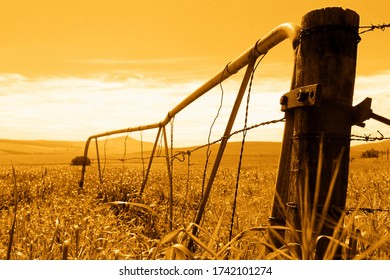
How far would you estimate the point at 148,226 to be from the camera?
460 centimetres

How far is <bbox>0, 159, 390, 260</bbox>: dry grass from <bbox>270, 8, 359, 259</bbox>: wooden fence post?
15 cm

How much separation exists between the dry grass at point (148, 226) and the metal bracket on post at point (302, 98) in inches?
18.6

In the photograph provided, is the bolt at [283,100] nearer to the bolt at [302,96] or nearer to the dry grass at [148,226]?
the bolt at [302,96]

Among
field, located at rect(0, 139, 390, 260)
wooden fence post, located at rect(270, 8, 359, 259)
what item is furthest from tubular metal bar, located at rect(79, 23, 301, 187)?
field, located at rect(0, 139, 390, 260)

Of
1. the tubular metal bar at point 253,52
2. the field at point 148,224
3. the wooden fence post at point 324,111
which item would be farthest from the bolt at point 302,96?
the field at point 148,224

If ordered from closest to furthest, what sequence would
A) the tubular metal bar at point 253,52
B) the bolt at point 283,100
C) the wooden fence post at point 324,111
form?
1. the wooden fence post at point 324,111
2. the bolt at point 283,100
3. the tubular metal bar at point 253,52

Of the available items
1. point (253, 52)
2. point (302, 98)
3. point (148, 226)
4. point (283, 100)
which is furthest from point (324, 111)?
point (148, 226)

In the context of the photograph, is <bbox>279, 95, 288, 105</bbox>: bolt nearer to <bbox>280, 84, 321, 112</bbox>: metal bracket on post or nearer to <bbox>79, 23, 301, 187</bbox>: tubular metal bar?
<bbox>280, 84, 321, 112</bbox>: metal bracket on post

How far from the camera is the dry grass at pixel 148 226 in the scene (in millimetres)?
1771

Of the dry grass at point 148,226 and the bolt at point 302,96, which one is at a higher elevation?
the bolt at point 302,96

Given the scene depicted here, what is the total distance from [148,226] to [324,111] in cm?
308

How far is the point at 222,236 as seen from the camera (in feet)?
11.9
